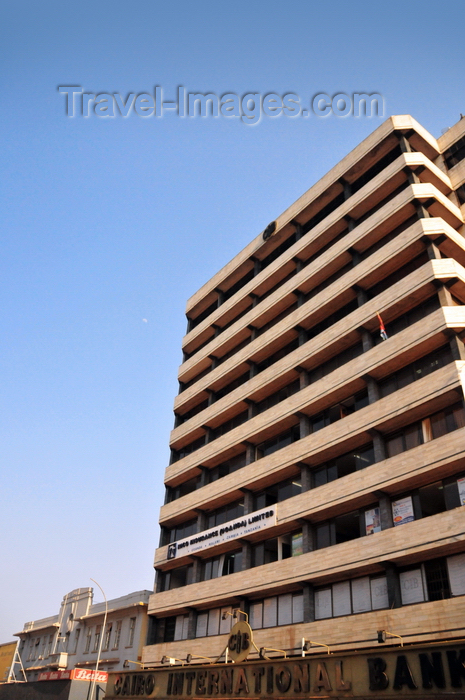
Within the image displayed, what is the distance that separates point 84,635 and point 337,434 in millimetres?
37350

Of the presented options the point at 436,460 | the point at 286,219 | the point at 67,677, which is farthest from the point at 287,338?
the point at 67,677

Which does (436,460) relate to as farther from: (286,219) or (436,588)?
(286,219)

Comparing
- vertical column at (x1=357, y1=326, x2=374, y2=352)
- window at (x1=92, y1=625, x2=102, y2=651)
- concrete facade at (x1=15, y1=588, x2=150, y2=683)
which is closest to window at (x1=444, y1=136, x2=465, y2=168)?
vertical column at (x1=357, y1=326, x2=374, y2=352)

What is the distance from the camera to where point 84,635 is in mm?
55844

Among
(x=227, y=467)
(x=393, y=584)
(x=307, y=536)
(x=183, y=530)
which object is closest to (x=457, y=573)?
(x=393, y=584)

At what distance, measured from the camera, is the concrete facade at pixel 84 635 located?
47.7m

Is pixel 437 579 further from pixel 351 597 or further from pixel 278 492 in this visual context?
pixel 278 492

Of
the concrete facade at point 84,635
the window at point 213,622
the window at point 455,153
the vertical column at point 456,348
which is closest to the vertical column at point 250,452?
the window at point 213,622

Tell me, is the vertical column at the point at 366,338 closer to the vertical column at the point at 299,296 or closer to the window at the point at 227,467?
the vertical column at the point at 299,296

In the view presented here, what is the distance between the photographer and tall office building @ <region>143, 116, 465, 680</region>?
2797cm

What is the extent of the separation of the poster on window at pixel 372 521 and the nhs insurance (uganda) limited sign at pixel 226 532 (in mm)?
6647

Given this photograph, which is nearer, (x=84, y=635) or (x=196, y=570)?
(x=196, y=570)

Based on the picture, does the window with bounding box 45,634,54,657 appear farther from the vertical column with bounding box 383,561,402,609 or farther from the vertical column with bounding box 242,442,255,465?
the vertical column with bounding box 383,561,402,609

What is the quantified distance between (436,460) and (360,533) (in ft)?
21.2
